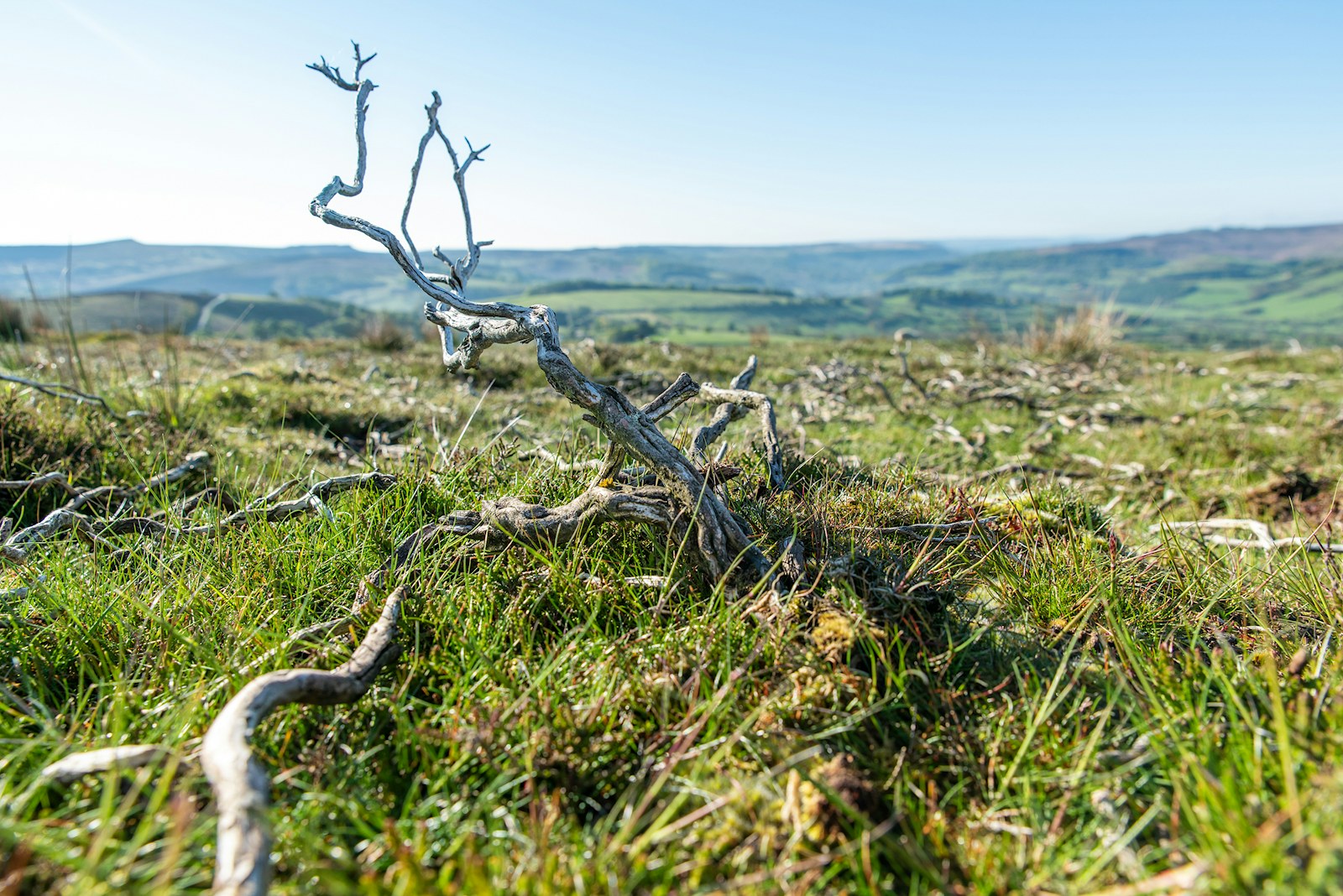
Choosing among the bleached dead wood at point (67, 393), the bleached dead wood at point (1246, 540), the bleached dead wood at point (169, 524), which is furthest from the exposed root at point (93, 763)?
the bleached dead wood at point (67, 393)

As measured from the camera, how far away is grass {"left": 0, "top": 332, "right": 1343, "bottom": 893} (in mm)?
1445

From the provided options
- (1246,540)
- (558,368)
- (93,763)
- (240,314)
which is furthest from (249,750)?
(240,314)

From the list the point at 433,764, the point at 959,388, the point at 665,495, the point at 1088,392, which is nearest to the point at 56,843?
the point at 433,764

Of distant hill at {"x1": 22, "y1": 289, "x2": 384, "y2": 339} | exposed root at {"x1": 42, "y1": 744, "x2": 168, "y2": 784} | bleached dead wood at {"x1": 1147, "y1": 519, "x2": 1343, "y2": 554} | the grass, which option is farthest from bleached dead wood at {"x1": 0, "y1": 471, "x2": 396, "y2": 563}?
distant hill at {"x1": 22, "y1": 289, "x2": 384, "y2": 339}

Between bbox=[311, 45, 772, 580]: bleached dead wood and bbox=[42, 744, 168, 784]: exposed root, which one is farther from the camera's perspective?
bbox=[311, 45, 772, 580]: bleached dead wood

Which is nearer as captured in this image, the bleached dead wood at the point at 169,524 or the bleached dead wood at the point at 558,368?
the bleached dead wood at the point at 558,368

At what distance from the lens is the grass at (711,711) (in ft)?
4.74

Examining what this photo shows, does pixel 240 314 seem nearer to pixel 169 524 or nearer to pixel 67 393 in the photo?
pixel 67 393

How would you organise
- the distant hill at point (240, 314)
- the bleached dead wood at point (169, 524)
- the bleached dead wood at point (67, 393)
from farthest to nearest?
1. the distant hill at point (240, 314)
2. the bleached dead wood at point (67, 393)
3. the bleached dead wood at point (169, 524)

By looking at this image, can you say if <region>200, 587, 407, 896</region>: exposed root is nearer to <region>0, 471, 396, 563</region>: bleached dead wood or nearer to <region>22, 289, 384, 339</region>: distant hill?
<region>0, 471, 396, 563</region>: bleached dead wood

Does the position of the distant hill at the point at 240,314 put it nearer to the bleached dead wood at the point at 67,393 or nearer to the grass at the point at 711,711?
the bleached dead wood at the point at 67,393

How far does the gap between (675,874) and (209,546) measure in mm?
2355

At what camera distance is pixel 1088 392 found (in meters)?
11.4

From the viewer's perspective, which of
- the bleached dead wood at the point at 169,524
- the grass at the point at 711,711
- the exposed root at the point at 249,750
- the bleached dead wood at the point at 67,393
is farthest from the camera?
the bleached dead wood at the point at 67,393
